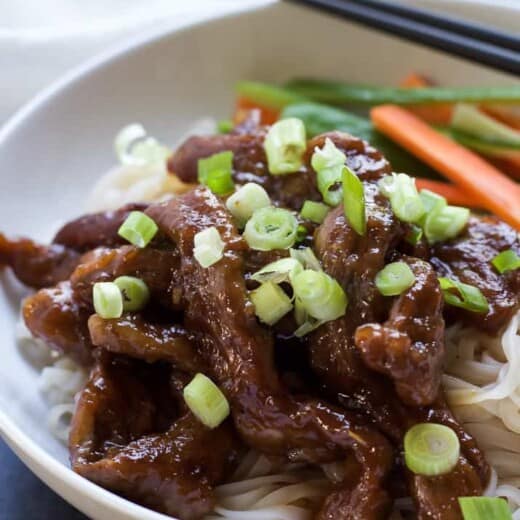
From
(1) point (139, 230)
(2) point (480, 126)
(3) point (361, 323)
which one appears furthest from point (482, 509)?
(2) point (480, 126)

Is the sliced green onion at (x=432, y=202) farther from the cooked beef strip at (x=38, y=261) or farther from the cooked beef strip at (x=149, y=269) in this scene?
the cooked beef strip at (x=38, y=261)

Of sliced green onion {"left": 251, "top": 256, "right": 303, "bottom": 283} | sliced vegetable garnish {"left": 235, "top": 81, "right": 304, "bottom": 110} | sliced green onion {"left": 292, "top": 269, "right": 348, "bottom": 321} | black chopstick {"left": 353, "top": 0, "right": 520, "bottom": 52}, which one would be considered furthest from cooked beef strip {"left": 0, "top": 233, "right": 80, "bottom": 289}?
black chopstick {"left": 353, "top": 0, "right": 520, "bottom": 52}

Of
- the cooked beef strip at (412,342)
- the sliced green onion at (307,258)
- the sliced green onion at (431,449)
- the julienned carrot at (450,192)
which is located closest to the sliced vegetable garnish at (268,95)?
the julienned carrot at (450,192)

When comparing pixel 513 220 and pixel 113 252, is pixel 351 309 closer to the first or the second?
pixel 113 252

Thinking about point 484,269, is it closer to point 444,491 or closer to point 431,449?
point 431,449

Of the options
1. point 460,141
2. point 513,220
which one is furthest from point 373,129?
point 513,220
